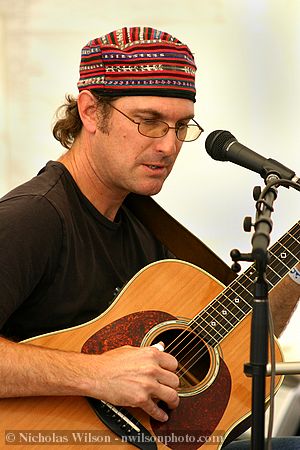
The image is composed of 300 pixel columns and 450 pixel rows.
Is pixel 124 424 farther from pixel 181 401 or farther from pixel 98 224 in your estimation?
pixel 98 224

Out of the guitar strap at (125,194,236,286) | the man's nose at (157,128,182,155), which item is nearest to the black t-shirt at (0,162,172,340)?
the guitar strap at (125,194,236,286)

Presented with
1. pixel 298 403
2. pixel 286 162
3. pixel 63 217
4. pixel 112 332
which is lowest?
pixel 298 403

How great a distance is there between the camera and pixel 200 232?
11.1 ft

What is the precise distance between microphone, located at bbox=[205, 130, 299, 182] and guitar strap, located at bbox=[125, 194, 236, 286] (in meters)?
0.57

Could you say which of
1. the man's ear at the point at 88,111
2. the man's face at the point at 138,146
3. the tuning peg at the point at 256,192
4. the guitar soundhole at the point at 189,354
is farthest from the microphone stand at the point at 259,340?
the man's ear at the point at 88,111

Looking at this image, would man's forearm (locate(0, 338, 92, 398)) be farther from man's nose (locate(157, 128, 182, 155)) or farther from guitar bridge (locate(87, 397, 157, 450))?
man's nose (locate(157, 128, 182, 155))

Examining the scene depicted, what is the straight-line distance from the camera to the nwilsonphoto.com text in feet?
5.62

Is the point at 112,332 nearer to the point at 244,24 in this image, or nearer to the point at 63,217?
the point at 63,217

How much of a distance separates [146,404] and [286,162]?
179 cm

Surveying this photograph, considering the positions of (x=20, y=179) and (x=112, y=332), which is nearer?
(x=112, y=332)

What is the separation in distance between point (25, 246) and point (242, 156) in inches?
20.7

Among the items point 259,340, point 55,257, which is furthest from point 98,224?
point 259,340

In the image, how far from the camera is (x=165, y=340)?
195 centimetres

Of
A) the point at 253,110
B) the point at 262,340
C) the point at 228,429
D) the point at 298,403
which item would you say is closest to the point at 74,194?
the point at 228,429
